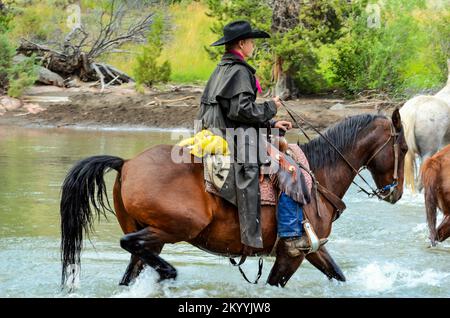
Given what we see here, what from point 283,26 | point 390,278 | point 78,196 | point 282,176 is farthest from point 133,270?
point 283,26

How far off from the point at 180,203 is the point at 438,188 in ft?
9.61

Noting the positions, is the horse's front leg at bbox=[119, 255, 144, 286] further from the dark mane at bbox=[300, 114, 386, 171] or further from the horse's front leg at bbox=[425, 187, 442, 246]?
the horse's front leg at bbox=[425, 187, 442, 246]

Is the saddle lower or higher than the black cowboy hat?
lower

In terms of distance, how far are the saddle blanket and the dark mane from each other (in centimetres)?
17

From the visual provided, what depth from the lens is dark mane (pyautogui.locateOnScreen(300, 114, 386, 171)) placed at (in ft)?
21.4

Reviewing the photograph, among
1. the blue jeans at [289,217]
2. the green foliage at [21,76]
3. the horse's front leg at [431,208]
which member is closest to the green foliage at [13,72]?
the green foliage at [21,76]

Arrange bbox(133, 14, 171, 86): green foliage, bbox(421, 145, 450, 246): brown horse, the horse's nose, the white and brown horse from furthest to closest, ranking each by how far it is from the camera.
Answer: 1. bbox(133, 14, 171, 86): green foliage
2. the white and brown horse
3. bbox(421, 145, 450, 246): brown horse
4. the horse's nose

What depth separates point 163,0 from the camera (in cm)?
2853

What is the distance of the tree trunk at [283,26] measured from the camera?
21062 millimetres

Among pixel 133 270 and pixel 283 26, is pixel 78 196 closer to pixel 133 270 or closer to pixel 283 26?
pixel 133 270

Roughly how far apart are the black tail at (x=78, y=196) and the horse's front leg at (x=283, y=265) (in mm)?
1289

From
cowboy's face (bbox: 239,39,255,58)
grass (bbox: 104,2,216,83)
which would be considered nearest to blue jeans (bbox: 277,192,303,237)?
cowboy's face (bbox: 239,39,255,58)

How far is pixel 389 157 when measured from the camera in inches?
259
